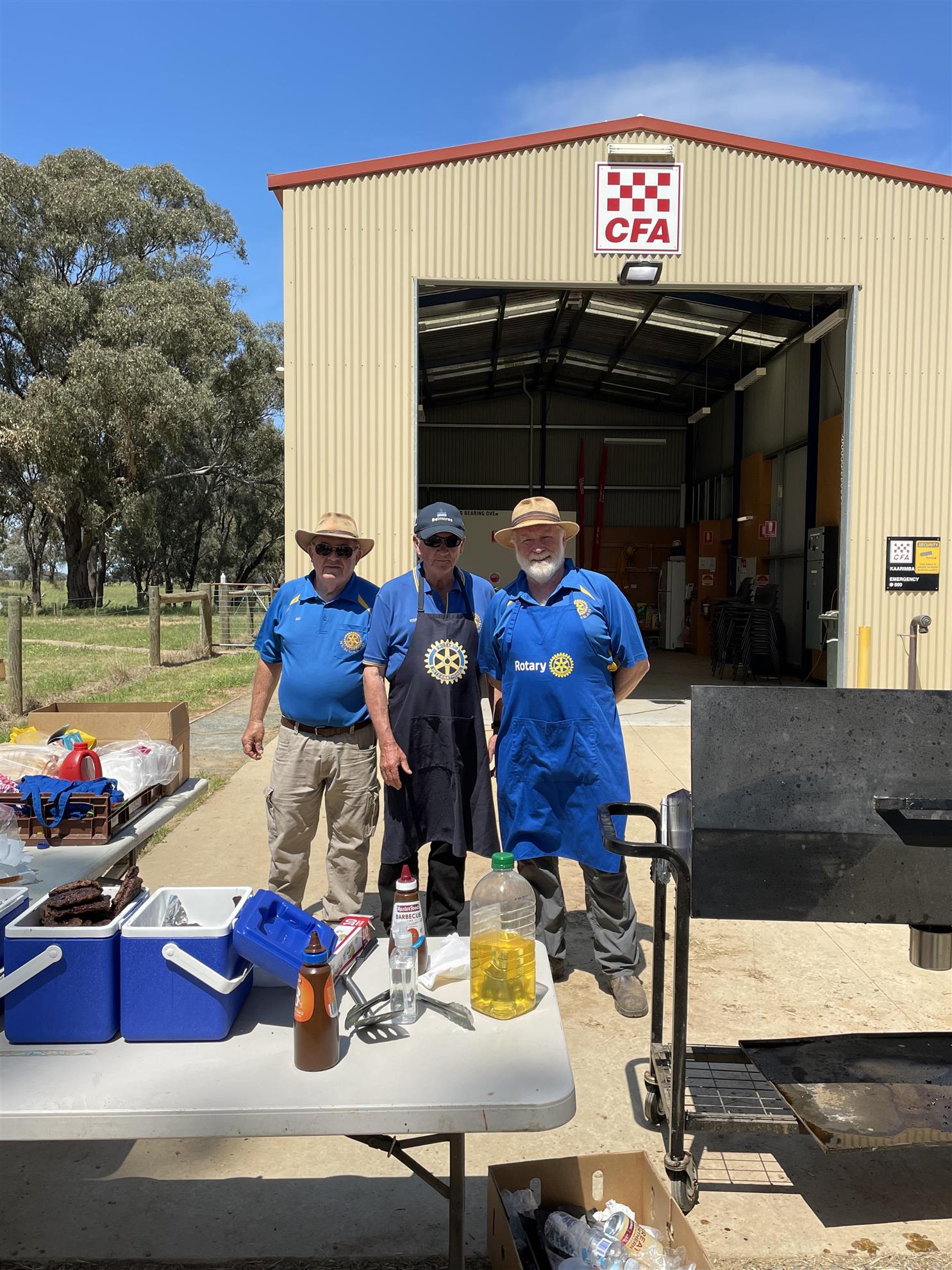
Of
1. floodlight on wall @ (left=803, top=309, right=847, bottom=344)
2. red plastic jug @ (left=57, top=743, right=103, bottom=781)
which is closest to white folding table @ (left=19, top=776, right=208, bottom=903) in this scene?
red plastic jug @ (left=57, top=743, right=103, bottom=781)

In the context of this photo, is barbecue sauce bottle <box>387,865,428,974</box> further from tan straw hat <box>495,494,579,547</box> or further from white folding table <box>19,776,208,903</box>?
tan straw hat <box>495,494,579,547</box>

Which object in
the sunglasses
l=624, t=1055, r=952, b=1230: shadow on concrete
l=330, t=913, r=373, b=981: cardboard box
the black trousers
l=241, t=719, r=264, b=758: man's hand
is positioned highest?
the sunglasses

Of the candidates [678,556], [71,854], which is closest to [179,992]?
[71,854]

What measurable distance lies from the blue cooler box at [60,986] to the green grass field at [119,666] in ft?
25.1

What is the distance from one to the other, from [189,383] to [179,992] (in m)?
28.9

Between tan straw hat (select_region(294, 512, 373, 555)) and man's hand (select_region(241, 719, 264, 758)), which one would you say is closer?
tan straw hat (select_region(294, 512, 373, 555))

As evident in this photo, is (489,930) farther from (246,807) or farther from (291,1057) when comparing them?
(246,807)

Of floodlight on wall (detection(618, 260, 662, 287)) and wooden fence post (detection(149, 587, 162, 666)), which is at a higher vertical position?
floodlight on wall (detection(618, 260, 662, 287))

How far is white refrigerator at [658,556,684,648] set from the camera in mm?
21484

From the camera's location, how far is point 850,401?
9469 millimetres

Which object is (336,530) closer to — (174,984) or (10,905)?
(10,905)

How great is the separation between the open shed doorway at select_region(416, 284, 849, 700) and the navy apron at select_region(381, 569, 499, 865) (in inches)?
256

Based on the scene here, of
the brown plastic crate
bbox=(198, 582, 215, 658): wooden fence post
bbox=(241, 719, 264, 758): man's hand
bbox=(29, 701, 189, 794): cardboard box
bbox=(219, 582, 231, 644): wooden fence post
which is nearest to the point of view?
the brown plastic crate

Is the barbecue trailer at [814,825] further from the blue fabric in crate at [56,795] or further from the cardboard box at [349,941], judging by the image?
the blue fabric in crate at [56,795]
